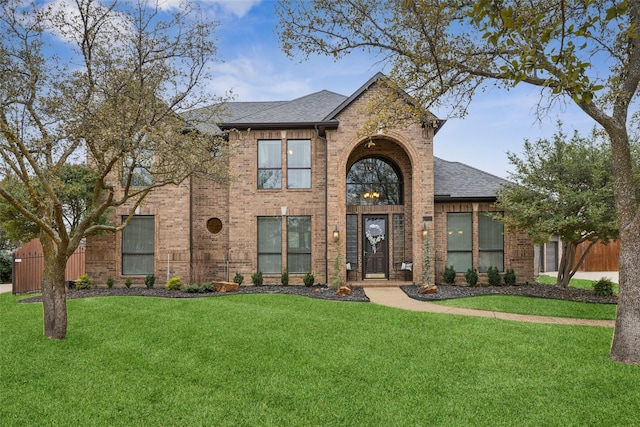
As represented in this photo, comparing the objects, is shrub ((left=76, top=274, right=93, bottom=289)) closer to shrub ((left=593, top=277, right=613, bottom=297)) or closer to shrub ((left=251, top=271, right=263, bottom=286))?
shrub ((left=251, top=271, right=263, bottom=286))

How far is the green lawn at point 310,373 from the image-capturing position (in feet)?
12.2

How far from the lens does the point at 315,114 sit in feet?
43.3

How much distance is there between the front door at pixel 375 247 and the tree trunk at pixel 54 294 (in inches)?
379

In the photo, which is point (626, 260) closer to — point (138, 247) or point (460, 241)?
point (460, 241)

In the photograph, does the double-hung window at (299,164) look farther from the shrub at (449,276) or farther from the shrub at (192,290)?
the shrub at (449,276)

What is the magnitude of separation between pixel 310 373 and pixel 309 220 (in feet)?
27.6

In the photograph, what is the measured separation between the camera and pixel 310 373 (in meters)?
4.77

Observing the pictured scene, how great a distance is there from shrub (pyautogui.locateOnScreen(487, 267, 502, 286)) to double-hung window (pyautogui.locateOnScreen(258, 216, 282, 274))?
750cm

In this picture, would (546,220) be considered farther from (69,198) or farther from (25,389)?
(69,198)

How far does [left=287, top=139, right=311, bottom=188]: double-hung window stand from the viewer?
13.0m

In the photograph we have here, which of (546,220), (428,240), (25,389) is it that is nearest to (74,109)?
(25,389)

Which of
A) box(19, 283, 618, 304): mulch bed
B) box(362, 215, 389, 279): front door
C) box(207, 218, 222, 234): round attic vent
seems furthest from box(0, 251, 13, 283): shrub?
box(362, 215, 389, 279): front door

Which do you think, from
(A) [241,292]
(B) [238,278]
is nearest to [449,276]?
(A) [241,292]

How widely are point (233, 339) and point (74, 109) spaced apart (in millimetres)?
4546
